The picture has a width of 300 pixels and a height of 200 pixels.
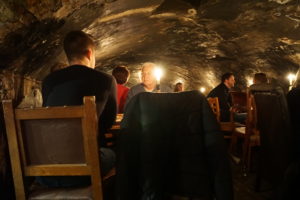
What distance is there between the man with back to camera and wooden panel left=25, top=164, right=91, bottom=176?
12 centimetres

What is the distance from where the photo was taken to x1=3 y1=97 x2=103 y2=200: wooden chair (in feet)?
4.29

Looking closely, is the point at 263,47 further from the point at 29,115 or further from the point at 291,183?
the point at 29,115

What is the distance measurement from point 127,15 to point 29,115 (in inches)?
125

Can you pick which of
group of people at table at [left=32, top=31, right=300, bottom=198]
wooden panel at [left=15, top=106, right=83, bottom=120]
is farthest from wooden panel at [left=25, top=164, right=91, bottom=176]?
wooden panel at [left=15, top=106, right=83, bottom=120]

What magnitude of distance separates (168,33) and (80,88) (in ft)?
15.2

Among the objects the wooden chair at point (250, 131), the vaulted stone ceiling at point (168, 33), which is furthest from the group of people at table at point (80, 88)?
the wooden chair at point (250, 131)

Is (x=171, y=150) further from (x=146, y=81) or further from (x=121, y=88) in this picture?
(x=121, y=88)

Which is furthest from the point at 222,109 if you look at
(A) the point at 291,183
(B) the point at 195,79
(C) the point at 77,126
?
(B) the point at 195,79

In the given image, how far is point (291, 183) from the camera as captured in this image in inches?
67.0

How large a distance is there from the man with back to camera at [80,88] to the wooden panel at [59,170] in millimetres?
116

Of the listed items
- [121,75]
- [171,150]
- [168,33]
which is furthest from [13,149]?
[168,33]

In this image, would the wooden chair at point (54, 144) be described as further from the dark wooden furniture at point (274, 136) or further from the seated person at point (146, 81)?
the seated person at point (146, 81)

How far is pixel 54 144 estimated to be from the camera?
137cm

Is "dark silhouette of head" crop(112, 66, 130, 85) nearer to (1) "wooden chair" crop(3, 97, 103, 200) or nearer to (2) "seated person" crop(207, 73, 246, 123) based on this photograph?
→ (2) "seated person" crop(207, 73, 246, 123)
